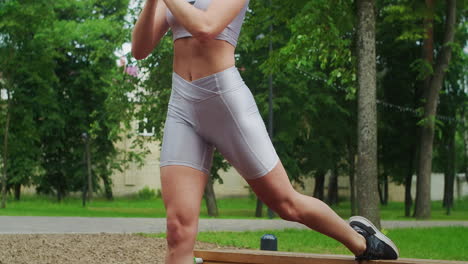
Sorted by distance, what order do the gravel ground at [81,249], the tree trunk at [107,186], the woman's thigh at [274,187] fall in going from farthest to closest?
the tree trunk at [107,186]
the gravel ground at [81,249]
the woman's thigh at [274,187]

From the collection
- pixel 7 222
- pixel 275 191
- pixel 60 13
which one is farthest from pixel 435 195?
pixel 275 191

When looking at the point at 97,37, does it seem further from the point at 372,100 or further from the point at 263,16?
the point at 372,100

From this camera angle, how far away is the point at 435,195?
60.9 meters

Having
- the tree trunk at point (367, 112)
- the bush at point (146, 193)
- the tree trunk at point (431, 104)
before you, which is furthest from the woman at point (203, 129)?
the bush at point (146, 193)

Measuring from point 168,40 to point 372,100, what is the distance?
1354cm

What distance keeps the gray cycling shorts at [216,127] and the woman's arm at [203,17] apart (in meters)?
0.24

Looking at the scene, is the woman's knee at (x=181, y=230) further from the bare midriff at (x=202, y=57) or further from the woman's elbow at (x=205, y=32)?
the woman's elbow at (x=205, y=32)

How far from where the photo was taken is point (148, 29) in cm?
375

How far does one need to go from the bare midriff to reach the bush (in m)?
48.5

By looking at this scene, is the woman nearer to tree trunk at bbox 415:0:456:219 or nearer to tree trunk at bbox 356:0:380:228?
tree trunk at bbox 356:0:380:228

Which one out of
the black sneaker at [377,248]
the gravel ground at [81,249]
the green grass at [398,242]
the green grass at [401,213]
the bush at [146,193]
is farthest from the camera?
the bush at [146,193]

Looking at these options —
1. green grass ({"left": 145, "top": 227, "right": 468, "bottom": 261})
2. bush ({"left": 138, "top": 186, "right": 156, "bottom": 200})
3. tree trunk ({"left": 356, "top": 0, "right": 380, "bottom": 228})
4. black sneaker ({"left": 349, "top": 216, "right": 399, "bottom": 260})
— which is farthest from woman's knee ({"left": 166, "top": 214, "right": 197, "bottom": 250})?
bush ({"left": 138, "top": 186, "right": 156, "bottom": 200})

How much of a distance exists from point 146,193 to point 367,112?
40.0 metres

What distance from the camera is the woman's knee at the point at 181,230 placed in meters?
3.65
